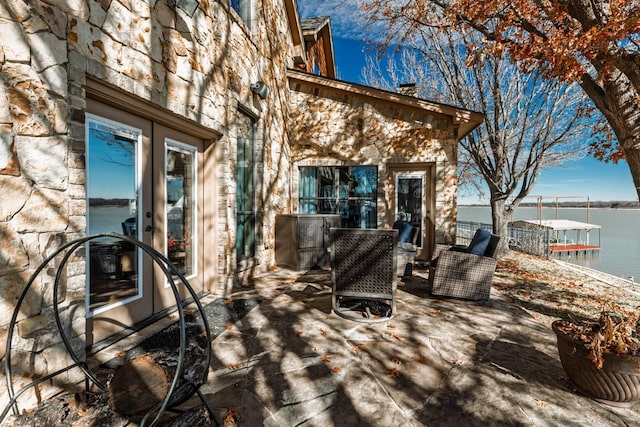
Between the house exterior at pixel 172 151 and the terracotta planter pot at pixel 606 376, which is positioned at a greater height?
the house exterior at pixel 172 151

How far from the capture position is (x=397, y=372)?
235 centimetres

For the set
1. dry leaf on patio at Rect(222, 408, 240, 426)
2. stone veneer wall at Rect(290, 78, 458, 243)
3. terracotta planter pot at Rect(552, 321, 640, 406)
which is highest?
stone veneer wall at Rect(290, 78, 458, 243)

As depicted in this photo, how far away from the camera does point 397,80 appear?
502 inches

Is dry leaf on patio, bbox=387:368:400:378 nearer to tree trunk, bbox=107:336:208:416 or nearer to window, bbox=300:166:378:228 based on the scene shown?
tree trunk, bbox=107:336:208:416

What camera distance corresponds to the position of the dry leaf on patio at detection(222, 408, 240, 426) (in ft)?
5.86

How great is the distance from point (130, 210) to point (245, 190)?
2237 mm

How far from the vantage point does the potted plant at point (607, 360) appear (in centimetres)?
189

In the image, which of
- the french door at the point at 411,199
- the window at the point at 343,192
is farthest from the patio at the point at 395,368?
the window at the point at 343,192

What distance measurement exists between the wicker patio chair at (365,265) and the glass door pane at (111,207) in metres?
2.13

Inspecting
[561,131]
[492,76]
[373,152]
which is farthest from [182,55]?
[561,131]

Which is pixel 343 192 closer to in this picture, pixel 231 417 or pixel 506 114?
pixel 231 417

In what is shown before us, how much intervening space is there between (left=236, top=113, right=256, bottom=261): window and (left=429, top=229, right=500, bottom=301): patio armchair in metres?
3.07

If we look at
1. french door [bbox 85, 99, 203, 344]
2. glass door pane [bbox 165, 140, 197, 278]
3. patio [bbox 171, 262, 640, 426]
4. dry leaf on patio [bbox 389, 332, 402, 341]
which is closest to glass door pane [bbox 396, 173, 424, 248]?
patio [bbox 171, 262, 640, 426]

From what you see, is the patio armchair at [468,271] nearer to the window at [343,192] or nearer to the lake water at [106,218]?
the window at [343,192]
